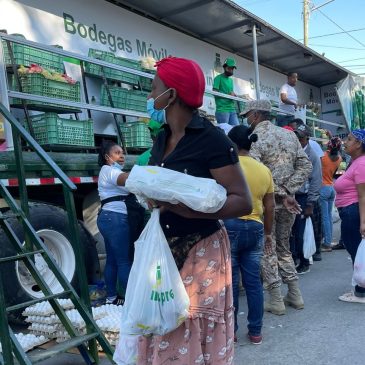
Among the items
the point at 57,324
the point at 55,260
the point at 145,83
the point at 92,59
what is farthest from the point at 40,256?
the point at 145,83

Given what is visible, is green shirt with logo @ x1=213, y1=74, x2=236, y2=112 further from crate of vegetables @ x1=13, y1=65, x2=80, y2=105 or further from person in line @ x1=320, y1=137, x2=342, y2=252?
crate of vegetables @ x1=13, y1=65, x2=80, y2=105

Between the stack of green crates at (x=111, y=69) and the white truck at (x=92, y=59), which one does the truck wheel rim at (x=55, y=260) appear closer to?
the white truck at (x=92, y=59)

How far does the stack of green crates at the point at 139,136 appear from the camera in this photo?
6355 millimetres

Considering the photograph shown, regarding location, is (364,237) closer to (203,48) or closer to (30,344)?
(30,344)

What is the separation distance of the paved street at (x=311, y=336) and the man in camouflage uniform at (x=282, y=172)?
0.26 meters

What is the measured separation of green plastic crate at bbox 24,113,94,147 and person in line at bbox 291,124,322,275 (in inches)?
113

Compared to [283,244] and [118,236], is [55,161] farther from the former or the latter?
[283,244]

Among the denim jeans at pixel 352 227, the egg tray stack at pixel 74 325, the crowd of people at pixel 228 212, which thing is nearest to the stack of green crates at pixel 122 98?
the crowd of people at pixel 228 212

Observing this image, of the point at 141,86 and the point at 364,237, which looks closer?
the point at 364,237

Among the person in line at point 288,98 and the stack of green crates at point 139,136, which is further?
the person in line at point 288,98

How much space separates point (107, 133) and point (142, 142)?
0.89 m

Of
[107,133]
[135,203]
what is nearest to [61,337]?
[135,203]

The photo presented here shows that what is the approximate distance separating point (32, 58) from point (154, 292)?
4.54 meters

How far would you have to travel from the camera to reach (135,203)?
15.4ft
